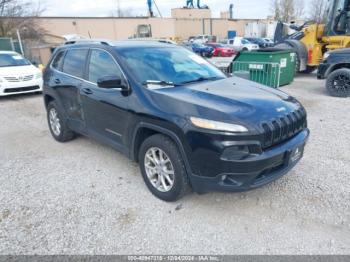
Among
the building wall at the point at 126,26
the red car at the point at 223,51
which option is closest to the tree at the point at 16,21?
the building wall at the point at 126,26

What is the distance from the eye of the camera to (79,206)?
3.01 metres

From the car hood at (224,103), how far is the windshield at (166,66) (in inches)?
11.0

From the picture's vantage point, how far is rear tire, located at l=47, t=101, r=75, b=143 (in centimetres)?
463

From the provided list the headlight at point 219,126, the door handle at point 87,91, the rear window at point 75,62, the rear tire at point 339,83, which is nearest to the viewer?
the headlight at point 219,126

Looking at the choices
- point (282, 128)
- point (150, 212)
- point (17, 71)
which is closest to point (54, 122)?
point (150, 212)

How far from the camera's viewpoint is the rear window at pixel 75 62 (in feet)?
12.9

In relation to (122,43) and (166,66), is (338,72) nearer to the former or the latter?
(166,66)

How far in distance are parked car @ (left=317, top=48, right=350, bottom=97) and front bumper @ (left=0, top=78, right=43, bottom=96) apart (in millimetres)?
9221

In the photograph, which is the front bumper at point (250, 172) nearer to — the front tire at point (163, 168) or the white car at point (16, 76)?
the front tire at point (163, 168)

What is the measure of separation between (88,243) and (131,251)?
422mm

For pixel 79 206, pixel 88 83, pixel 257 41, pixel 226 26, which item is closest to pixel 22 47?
pixel 88 83

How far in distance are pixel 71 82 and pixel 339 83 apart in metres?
7.42

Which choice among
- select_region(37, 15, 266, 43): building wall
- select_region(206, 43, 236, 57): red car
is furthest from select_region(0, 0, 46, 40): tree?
select_region(206, 43, 236, 57): red car

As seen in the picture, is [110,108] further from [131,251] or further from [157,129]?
[131,251]
